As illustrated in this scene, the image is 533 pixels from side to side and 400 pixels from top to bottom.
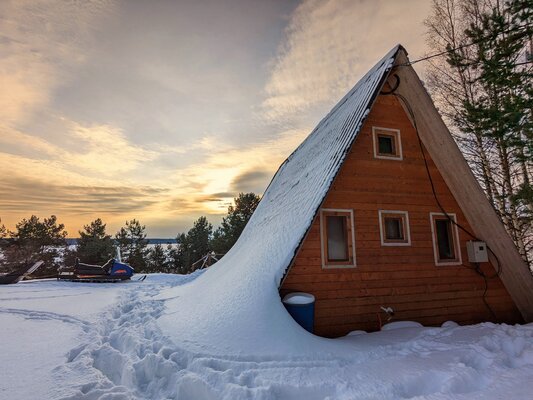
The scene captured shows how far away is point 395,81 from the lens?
654 centimetres

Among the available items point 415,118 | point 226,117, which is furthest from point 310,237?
point 226,117

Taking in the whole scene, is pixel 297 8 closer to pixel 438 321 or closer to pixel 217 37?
pixel 217 37

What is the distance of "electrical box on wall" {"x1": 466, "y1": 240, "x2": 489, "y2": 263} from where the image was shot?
657 centimetres

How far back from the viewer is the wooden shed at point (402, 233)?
18.7 feet

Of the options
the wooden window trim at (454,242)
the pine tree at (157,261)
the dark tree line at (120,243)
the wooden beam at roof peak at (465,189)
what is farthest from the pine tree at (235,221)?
the wooden beam at roof peak at (465,189)

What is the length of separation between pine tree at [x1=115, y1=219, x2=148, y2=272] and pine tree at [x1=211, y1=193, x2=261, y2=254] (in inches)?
367

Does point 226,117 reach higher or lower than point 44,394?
higher

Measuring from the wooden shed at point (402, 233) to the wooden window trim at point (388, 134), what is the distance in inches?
1.1

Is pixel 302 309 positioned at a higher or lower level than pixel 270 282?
lower

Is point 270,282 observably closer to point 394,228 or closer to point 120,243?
point 394,228

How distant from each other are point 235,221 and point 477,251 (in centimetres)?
1941

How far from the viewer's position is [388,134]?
679 cm

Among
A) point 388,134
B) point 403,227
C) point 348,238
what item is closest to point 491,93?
point 388,134

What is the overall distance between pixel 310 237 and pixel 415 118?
165 inches
